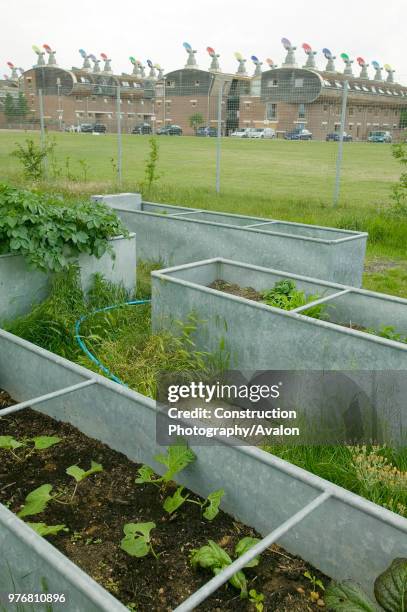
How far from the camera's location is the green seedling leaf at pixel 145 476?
2543 mm

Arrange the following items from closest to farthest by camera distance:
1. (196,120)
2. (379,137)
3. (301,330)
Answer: (301,330) < (379,137) < (196,120)

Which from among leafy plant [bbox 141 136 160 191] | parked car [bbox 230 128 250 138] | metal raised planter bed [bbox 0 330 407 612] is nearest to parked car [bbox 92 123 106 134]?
parked car [bbox 230 128 250 138]

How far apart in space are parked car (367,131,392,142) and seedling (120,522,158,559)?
41.3 feet

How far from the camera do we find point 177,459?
240cm

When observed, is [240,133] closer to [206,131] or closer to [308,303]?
[206,131]

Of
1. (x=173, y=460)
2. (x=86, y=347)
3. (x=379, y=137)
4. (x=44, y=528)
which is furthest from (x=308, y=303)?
(x=379, y=137)

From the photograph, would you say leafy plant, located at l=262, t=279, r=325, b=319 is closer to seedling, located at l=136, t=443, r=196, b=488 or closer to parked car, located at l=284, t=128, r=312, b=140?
seedling, located at l=136, t=443, r=196, b=488

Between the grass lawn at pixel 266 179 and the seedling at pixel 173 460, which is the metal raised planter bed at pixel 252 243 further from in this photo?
the seedling at pixel 173 460

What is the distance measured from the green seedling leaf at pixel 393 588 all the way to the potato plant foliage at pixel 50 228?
333cm

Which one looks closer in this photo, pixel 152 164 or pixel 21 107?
pixel 152 164

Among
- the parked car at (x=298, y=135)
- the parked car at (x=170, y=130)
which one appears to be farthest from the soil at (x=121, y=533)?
the parked car at (x=170, y=130)

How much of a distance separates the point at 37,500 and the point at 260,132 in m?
13.5

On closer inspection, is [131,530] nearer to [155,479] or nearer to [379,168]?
[155,479]

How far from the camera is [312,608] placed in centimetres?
201
